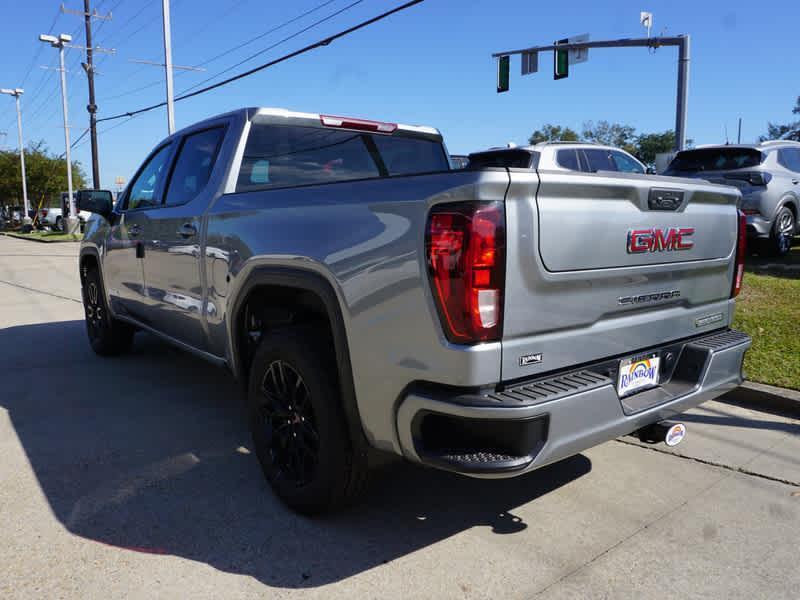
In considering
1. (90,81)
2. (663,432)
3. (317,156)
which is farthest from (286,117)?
(90,81)

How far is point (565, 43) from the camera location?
56.2 feet

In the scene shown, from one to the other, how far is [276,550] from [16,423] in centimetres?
260

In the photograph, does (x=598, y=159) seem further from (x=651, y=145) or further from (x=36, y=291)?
(x=651, y=145)

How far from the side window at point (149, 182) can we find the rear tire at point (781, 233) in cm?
833

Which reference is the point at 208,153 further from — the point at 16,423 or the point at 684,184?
the point at 684,184

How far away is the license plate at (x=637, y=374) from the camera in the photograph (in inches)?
107

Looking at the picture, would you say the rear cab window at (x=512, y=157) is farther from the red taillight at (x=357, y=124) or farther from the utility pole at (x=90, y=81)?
the utility pole at (x=90, y=81)

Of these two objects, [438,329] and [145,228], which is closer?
[438,329]

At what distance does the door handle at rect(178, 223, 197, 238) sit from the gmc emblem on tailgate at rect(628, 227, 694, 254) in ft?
8.03

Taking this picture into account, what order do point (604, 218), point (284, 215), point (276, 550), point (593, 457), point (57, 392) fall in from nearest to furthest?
point (604, 218), point (276, 550), point (284, 215), point (593, 457), point (57, 392)

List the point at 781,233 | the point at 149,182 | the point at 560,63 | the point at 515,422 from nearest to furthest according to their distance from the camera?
the point at 515,422 → the point at 149,182 → the point at 781,233 → the point at 560,63

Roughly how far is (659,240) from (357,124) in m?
2.26

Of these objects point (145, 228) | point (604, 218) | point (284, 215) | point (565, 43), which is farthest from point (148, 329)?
point (565, 43)

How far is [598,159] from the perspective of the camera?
11477 millimetres
